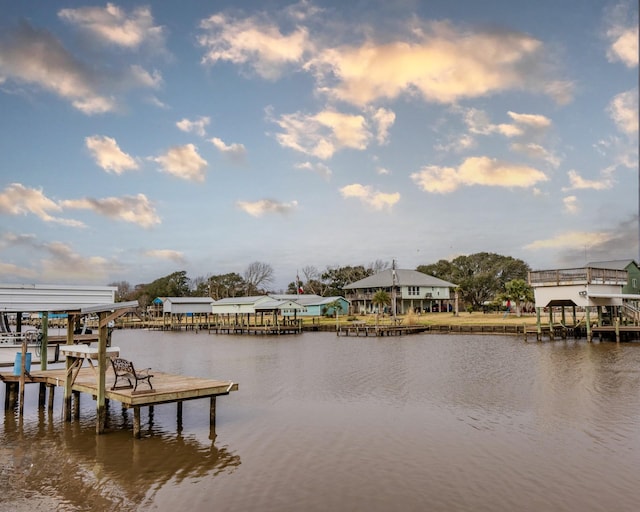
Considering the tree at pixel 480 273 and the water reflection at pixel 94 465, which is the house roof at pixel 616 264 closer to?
the tree at pixel 480 273

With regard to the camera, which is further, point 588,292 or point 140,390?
point 588,292

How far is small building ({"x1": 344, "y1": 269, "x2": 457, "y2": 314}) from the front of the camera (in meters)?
77.8

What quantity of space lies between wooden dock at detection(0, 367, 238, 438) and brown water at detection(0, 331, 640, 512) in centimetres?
67

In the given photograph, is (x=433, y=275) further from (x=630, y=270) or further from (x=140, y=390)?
(x=140, y=390)

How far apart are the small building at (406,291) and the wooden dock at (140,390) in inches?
2399

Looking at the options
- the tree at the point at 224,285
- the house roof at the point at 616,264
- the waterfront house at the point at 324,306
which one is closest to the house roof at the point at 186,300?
the waterfront house at the point at 324,306

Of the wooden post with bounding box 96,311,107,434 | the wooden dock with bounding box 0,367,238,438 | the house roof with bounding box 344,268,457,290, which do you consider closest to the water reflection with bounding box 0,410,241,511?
the wooden post with bounding box 96,311,107,434

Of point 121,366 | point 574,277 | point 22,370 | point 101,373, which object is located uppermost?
point 574,277

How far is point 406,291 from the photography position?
7800cm

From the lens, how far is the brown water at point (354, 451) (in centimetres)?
925

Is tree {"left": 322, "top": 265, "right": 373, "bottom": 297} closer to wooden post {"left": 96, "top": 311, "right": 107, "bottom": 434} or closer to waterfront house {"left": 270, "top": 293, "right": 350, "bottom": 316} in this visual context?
waterfront house {"left": 270, "top": 293, "right": 350, "bottom": 316}

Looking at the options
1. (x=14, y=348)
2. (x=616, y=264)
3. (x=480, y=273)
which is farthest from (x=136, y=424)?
(x=480, y=273)

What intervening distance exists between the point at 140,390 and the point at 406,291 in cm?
6717

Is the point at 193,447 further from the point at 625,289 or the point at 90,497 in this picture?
the point at 625,289
